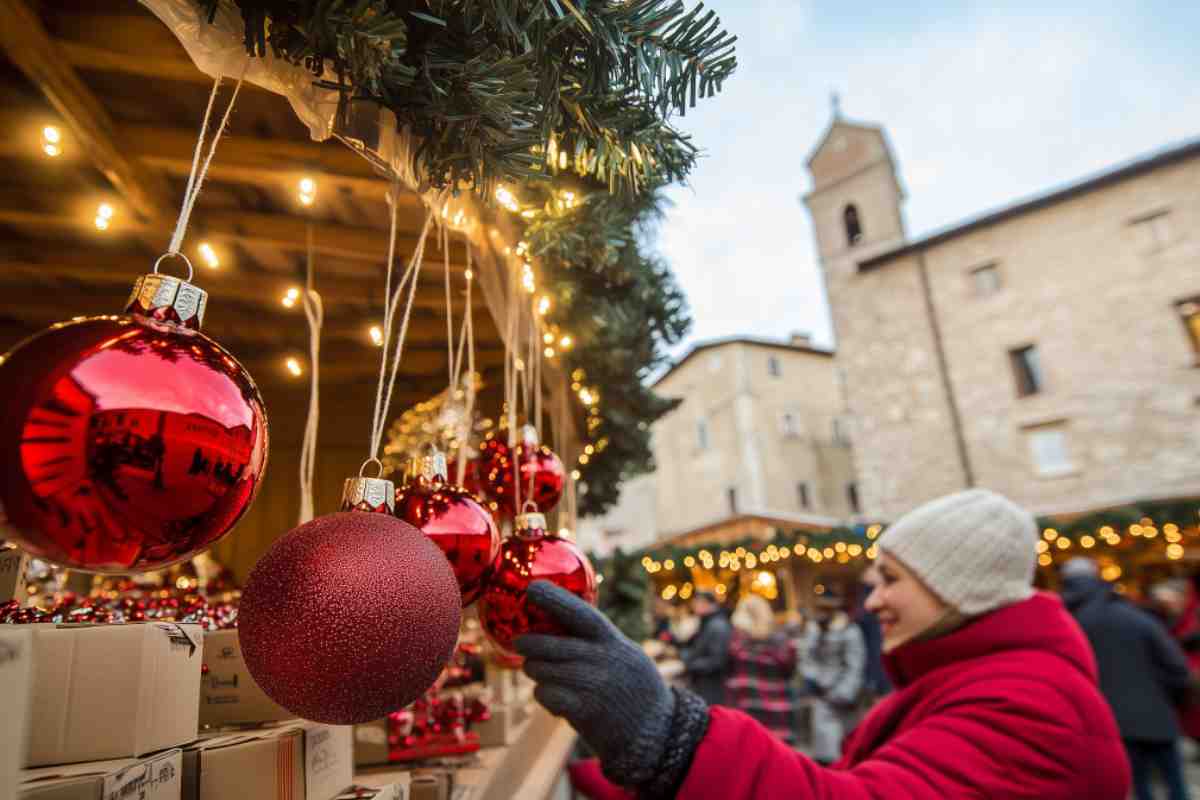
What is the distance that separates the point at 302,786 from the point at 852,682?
19.1ft

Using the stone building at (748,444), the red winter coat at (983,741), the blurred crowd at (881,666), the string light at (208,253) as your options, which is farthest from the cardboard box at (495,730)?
the stone building at (748,444)

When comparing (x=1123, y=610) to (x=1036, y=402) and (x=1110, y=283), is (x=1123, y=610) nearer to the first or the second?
(x=1036, y=402)

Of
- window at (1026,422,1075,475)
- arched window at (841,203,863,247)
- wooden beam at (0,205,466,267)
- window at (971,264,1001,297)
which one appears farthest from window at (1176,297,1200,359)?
wooden beam at (0,205,466,267)

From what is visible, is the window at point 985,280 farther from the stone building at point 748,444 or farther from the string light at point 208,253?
the string light at point 208,253

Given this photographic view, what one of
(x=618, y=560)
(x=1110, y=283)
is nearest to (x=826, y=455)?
(x=1110, y=283)

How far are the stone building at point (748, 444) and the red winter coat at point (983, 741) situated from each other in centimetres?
2117

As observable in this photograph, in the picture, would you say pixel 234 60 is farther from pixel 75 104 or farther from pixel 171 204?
pixel 171 204

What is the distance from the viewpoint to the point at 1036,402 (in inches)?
607

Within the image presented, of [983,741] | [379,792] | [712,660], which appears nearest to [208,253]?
[379,792]

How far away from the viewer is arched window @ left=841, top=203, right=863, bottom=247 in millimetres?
19484

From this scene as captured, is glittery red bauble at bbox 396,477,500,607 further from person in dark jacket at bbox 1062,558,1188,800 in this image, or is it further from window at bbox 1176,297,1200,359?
window at bbox 1176,297,1200,359

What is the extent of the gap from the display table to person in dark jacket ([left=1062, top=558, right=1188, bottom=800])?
4.04 meters

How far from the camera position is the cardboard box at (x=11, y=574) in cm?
87

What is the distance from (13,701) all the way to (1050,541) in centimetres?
1413
